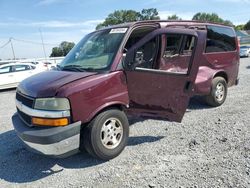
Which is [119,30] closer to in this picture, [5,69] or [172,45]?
[172,45]

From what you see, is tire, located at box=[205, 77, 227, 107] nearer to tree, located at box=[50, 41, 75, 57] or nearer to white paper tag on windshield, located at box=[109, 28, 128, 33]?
white paper tag on windshield, located at box=[109, 28, 128, 33]

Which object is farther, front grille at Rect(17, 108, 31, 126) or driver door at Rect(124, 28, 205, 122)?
driver door at Rect(124, 28, 205, 122)

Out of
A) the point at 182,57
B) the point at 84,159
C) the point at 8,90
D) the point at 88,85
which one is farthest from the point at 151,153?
the point at 8,90

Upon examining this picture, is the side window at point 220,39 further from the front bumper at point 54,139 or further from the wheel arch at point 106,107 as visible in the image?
the front bumper at point 54,139

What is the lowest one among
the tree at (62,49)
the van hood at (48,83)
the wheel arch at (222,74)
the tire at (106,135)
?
the tree at (62,49)

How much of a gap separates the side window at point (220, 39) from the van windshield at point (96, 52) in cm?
278

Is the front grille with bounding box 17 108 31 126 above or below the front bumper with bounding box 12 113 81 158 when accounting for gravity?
above

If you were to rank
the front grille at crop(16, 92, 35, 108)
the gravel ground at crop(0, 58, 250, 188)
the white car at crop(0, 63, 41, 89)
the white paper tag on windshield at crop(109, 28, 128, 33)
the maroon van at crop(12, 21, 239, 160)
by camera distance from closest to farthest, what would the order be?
1. the gravel ground at crop(0, 58, 250, 188)
2. the maroon van at crop(12, 21, 239, 160)
3. the front grille at crop(16, 92, 35, 108)
4. the white paper tag on windshield at crop(109, 28, 128, 33)
5. the white car at crop(0, 63, 41, 89)

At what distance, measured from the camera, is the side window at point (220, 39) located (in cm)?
638

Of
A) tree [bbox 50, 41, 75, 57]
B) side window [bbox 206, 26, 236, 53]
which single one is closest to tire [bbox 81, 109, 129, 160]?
side window [bbox 206, 26, 236, 53]

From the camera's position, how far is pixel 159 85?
14.2 feet

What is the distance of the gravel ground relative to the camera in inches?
134

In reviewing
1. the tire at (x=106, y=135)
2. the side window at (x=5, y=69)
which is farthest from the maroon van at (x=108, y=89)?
the side window at (x=5, y=69)

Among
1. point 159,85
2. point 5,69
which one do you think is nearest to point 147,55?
point 159,85
